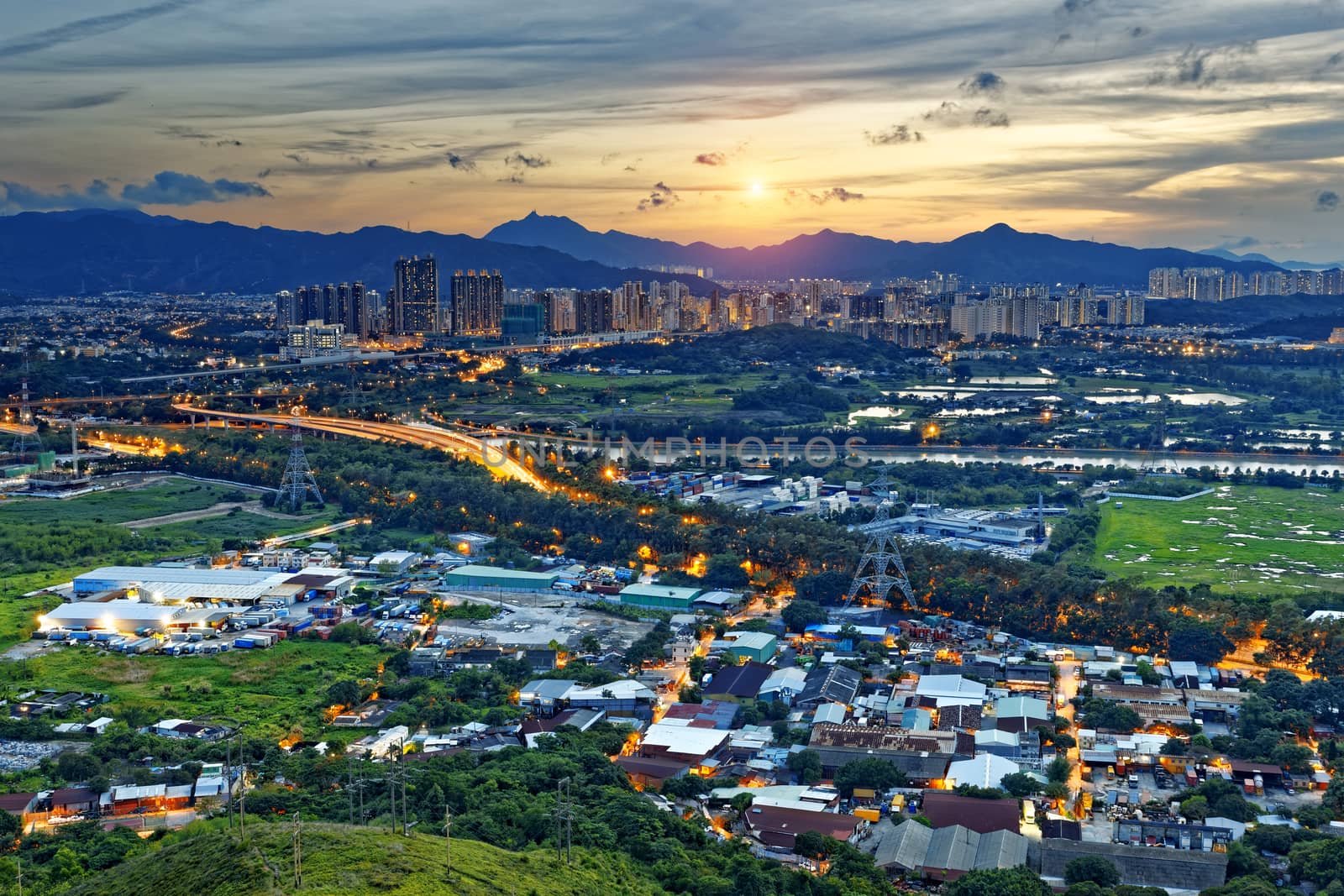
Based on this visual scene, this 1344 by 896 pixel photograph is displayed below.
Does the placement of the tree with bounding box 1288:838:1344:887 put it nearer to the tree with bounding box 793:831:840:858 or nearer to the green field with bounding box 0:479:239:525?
the tree with bounding box 793:831:840:858

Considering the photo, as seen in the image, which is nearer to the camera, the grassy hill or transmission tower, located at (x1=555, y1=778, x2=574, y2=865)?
the grassy hill

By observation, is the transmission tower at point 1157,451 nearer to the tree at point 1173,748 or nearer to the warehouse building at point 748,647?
the warehouse building at point 748,647

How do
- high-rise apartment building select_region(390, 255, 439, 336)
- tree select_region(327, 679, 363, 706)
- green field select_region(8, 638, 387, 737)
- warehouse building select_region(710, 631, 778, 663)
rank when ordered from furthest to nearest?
high-rise apartment building select_region(390, 255, 439, 336) < warehouse building select_region(710, 631, 778, 663) < tree select_region(327, 679, 363, 706) < green field select_region(8, 638, 387, 737)

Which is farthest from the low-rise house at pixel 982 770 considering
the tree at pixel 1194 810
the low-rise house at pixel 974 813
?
the tree at pixel 1194 810

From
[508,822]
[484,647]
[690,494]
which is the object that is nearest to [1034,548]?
[690,494]

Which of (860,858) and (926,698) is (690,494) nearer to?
(926,698)

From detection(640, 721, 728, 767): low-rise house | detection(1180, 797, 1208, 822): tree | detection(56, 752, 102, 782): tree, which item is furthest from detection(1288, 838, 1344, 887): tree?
detection(56, 752, 102, 782): tree
